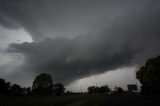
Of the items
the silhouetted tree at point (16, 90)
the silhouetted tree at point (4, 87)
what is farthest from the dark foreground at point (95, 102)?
the silhouetted tree at point (16, 90)

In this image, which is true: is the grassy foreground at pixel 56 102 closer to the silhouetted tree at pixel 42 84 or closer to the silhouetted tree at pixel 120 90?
the silhouetted tree at pixel 42 84

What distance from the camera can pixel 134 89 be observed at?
168 meters

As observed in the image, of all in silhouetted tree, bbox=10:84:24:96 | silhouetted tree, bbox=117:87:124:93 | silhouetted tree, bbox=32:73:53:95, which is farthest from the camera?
silhouetted tree, bbox=117:87:124:93

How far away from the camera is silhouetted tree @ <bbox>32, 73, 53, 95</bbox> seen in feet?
440

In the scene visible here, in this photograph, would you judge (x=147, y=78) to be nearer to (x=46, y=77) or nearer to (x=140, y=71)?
(x=140, y=71)

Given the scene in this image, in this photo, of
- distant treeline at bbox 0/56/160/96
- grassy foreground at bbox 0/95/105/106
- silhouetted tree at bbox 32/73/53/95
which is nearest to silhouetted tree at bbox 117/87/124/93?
distant treeline at bbox 0/56/160/96

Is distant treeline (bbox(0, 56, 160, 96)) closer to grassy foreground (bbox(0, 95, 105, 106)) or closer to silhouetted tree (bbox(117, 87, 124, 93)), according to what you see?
silhouetted tree (bbox(117, 87, 124, 93))

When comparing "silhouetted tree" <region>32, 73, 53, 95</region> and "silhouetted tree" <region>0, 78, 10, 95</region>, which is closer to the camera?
"silhouetted tree" <region>32, 73, 53, 95</region>

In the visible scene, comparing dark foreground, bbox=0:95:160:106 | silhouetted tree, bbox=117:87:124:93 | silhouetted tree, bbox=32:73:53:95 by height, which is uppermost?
silhouetted tree, bbox=32:73:53:95

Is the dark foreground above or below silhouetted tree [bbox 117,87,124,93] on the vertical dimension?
below

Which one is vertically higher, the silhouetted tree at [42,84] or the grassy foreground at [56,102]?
the silhouetted tree at [42,84]

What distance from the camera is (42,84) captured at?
13438 centimetres

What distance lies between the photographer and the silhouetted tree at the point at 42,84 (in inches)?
5281

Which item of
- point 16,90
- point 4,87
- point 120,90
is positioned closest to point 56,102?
point 4,87
